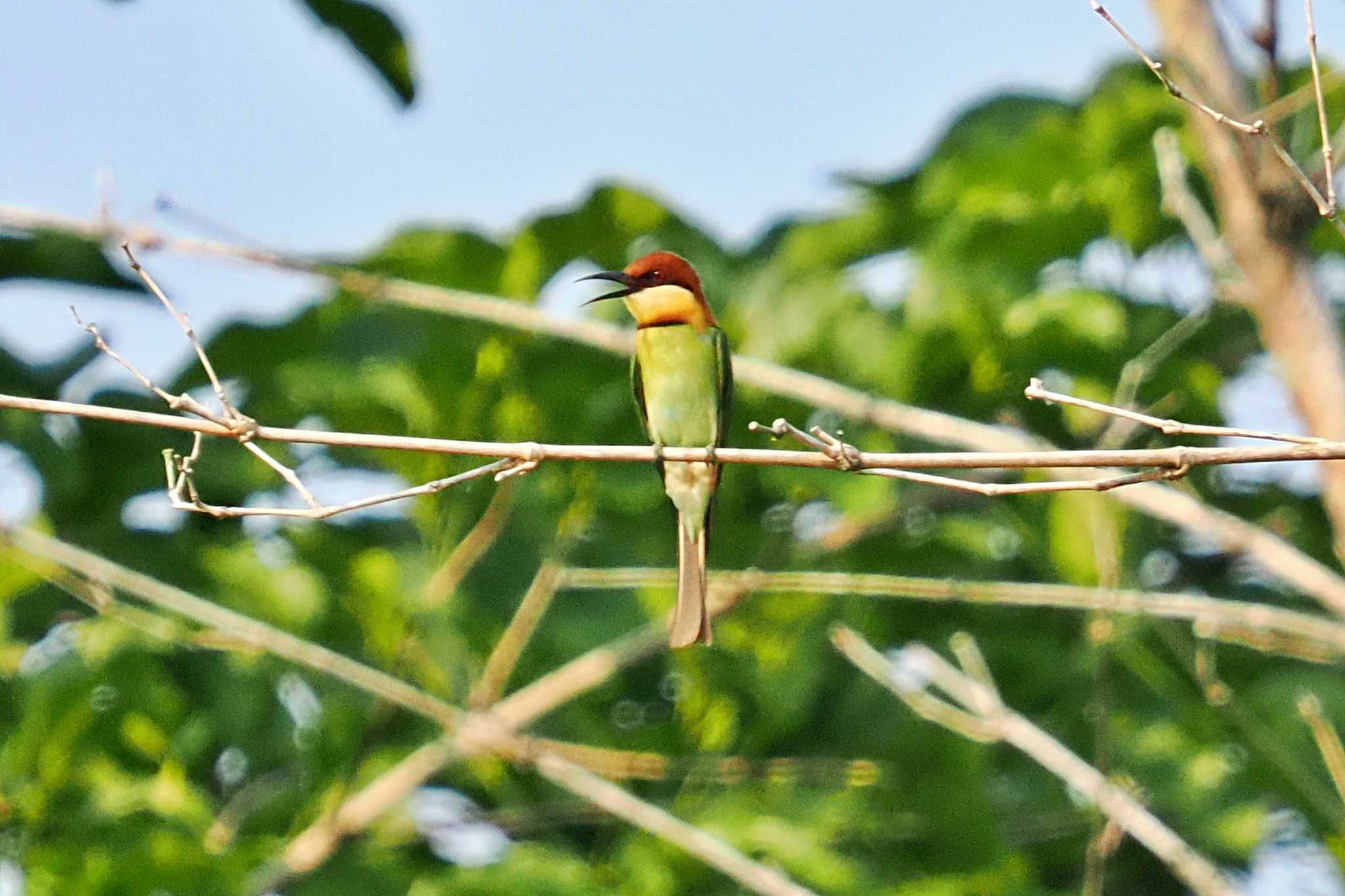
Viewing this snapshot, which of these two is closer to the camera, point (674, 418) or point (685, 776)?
point (674, 418)

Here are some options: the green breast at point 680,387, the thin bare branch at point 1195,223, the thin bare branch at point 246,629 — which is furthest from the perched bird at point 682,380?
the thin bare branch at point 1195,223

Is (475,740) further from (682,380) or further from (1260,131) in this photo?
(1260,131)

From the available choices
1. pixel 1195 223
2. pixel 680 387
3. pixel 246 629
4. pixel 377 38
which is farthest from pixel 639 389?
pixel 377 38

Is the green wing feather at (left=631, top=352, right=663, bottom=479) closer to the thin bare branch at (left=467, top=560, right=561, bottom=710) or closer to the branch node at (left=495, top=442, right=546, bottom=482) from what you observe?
the thin bare branch at (left=467, top=560, right=561, bottom=710)

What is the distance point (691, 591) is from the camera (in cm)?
339

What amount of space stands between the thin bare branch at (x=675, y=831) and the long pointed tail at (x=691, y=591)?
477mm

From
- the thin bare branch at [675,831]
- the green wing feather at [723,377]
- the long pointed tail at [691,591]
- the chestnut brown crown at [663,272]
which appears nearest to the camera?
the long pointed tail at [691,591]

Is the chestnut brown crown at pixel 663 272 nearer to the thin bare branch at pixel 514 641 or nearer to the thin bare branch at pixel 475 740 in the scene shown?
the thin bare branch at pixel 514 641

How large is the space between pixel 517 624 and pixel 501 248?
937 millimetres

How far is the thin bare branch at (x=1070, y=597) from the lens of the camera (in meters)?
3.62

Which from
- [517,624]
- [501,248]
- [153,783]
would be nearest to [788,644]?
[517,624]

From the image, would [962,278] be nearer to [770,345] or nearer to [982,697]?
[770,345]

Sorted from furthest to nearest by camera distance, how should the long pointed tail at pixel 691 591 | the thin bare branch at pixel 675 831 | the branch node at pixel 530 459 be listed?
the thin bare branch at pixel 675 831 < the long pointed tail at pixel 691 591 < the branch node at pixel 530 459

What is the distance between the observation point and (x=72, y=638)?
14.6 feet
